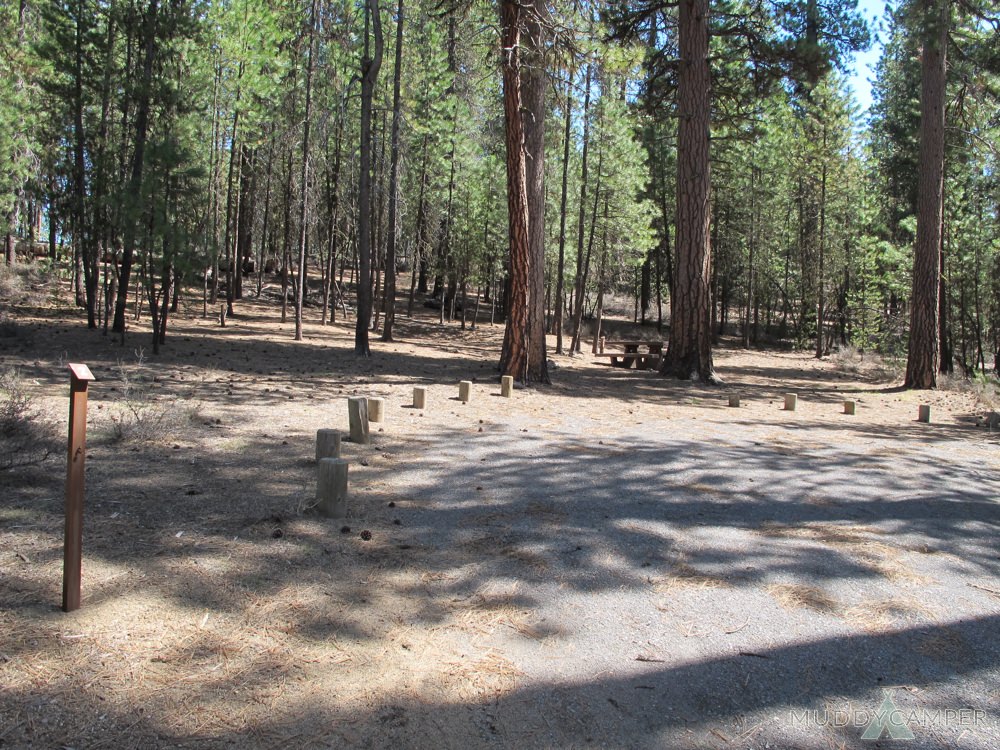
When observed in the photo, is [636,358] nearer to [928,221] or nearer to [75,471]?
[928,221]

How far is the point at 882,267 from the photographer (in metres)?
25.2

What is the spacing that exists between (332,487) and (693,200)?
1161cm

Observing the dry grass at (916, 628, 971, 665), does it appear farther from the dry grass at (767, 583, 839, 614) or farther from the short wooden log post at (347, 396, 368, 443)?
the short wooden log post at (347, 396, 368, 443)

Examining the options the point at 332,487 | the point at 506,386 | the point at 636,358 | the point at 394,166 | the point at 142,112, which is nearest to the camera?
the point at 332,487

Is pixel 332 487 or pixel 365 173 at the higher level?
pixel 365 173

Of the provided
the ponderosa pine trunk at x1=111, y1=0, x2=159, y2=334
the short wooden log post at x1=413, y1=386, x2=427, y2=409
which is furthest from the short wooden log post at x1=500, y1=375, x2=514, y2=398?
the ponderosa pine trunk at x1=111, y1=0, x2=159, y2=334

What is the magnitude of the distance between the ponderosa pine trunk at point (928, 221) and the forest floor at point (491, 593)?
9021 millimetres

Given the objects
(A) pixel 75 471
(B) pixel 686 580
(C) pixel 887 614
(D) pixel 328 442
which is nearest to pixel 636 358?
(D) pixel 328 442

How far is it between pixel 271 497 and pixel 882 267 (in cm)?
2614

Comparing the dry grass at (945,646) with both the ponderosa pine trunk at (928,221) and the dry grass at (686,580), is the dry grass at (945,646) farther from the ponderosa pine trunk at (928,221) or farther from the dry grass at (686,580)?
the ponderosa pine trunk at (928,221)

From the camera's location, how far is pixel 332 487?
4.44m

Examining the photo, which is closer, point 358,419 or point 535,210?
point 358,419

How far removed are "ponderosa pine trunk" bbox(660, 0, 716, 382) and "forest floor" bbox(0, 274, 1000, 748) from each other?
6834mm

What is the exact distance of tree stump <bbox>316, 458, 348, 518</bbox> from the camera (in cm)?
442
